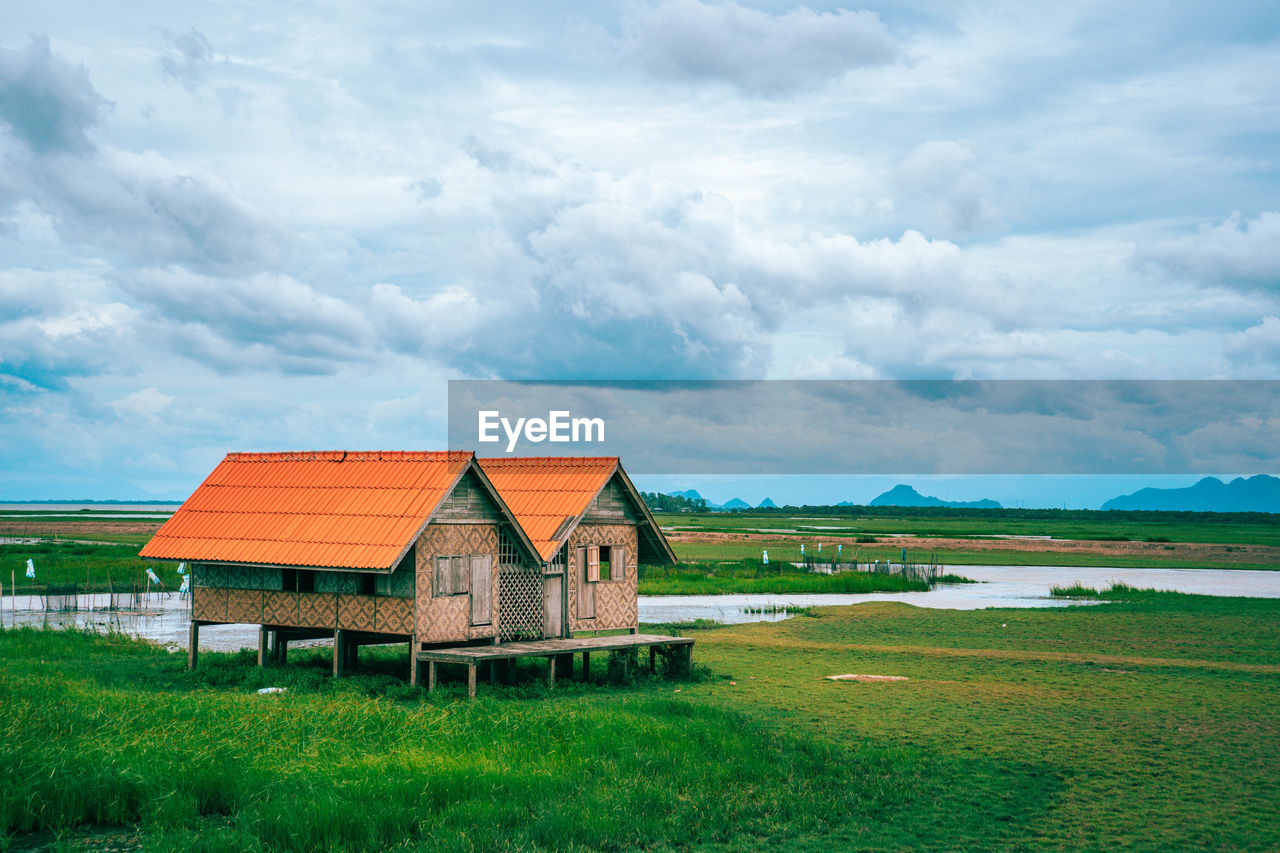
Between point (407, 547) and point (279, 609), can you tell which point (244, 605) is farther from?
point (407, 547)

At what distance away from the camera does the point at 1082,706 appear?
1853 cm

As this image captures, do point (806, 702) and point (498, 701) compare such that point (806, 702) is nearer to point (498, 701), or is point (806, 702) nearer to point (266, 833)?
point (498, 701)

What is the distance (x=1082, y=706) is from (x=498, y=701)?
9908mm

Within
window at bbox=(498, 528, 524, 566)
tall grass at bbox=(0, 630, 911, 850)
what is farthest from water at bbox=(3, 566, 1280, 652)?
tall grass at bbox=(0, 630, 911, 850)

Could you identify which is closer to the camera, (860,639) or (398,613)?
(398,613)

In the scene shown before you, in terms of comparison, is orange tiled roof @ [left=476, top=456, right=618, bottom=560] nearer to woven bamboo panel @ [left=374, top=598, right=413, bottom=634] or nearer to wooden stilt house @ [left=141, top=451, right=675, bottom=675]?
wooden stilt house @ [left=141, top=451, right=675, bottom=675]

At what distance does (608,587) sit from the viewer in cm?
2339

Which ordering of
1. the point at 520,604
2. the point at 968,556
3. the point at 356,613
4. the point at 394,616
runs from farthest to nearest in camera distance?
the point at 968,556 < the point at 520,604 < the point at 356,613 < the point at 394,616

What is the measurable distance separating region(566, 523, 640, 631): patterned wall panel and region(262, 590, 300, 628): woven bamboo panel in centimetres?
546

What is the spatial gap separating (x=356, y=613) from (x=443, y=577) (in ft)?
5.60

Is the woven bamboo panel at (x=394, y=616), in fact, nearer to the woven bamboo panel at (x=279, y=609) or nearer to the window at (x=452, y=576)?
the window at (x=452, y=576)

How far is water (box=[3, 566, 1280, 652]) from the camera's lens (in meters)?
31.3

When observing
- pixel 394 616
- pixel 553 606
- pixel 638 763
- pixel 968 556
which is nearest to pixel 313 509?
pixel 394 616

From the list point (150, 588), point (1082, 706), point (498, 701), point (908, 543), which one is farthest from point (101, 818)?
point (908, 543)
